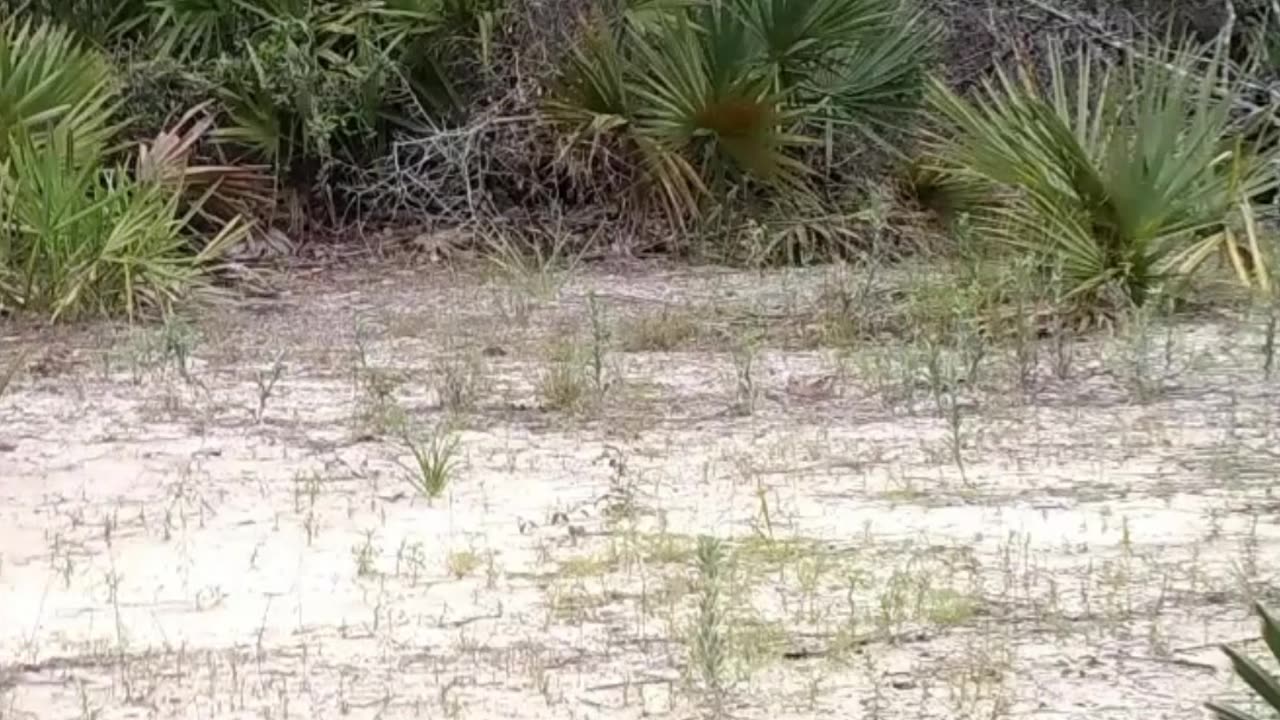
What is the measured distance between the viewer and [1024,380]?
7418 millimetres

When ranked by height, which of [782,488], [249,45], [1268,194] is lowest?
[782,488]

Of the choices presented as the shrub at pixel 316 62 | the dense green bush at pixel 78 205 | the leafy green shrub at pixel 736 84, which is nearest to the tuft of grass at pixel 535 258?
the leafy green shrub at pixel 736 84

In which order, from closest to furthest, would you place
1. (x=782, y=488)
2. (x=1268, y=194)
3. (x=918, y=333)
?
(x=782, y=488) → (x=918, y=333) → (x=1268, y=194)

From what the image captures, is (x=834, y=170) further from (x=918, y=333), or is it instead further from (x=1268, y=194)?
(x=918, y=333)

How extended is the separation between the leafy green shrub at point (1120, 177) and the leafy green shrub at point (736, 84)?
2364mm

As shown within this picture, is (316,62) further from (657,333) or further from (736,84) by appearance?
(657,333)

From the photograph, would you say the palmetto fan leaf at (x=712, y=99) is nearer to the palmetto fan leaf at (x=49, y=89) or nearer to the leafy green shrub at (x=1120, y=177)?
the leafy green shrub at (x=1120, y=177)

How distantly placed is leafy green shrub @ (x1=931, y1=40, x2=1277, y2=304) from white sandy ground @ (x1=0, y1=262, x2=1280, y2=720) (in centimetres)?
40

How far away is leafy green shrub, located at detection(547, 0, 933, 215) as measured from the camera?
1099 cm

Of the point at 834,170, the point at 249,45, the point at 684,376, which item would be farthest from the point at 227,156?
the point at 684,376

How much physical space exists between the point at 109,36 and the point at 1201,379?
25.0ft

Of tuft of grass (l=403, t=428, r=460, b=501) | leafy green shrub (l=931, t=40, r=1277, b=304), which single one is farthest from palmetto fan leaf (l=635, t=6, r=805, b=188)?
tuft of grass (l=403, t=428, r=460, b=501)

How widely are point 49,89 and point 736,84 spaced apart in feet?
12.1

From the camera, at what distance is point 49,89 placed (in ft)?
33.1
